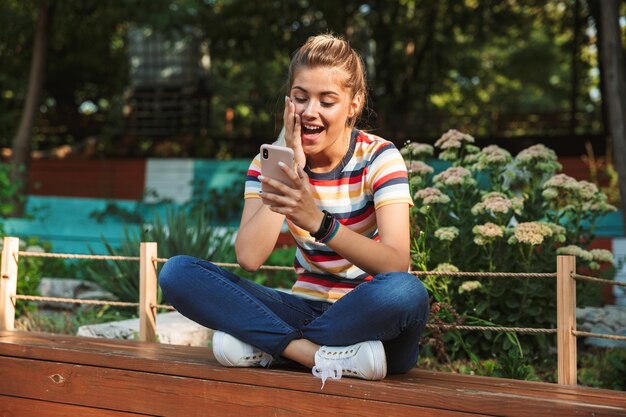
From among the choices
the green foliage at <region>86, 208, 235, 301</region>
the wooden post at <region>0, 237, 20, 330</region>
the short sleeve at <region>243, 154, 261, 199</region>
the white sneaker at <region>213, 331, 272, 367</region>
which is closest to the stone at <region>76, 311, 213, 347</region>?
the wooden post at <region>0, 237, 20, 330</region>

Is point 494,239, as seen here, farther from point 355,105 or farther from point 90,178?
point 90,178

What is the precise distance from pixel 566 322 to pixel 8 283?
2.61 meters

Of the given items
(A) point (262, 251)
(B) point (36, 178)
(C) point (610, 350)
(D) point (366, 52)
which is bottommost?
(C) point (610, 350)

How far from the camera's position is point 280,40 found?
1336cm

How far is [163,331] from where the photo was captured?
446cm

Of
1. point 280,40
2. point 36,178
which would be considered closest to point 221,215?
point 280,40

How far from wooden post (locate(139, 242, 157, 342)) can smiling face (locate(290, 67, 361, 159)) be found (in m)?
1.53

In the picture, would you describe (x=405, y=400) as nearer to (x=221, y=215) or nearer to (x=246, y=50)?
(x=221, y=215)

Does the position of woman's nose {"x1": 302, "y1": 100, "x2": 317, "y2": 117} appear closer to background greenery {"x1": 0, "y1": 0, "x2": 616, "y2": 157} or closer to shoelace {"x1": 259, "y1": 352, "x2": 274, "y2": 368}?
shoelace {"x1": 259, "y1": 352, "x2": 274, "y2": 368}

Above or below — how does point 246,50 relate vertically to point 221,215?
above

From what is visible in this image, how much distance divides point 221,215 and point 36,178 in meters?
4.63

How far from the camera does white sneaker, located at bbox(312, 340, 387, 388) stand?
255 centimetres

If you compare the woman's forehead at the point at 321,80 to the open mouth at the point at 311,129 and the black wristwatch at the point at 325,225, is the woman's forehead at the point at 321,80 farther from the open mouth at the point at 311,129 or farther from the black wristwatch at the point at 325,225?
the black wristwatch at the point at 325,225

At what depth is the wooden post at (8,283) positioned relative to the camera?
4121 millimetres
